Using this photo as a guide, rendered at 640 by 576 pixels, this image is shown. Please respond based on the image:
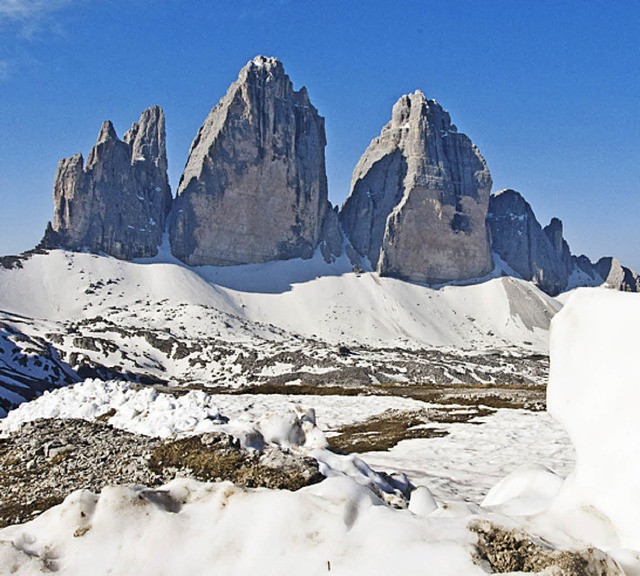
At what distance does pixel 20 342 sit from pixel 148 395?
66.5 m

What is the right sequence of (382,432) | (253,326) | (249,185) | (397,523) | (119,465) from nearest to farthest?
(397,523)
(119,465)
(382,432)
(253,326)
(249,185)

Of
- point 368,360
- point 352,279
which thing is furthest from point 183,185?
point 368,360

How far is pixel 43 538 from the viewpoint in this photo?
575 centimetres

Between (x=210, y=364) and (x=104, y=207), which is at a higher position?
(x=104, y=207)

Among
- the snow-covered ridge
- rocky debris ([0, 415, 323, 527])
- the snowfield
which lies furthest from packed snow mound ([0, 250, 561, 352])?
the snowfield

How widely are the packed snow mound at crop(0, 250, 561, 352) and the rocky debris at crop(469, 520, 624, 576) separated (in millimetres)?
126332

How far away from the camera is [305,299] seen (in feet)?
565

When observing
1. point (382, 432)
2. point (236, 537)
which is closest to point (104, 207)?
point (382, 432)

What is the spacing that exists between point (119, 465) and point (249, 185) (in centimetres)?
18055

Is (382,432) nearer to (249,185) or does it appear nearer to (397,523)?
(397,523)

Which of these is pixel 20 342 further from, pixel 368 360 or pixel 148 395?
pixel 148 395

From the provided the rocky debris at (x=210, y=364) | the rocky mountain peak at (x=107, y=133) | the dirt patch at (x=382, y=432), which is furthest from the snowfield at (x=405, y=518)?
the rocky mountain peak at (x=107, y=133)

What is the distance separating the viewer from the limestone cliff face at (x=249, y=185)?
609 ft

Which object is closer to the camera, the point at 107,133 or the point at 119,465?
the point at 119,465
